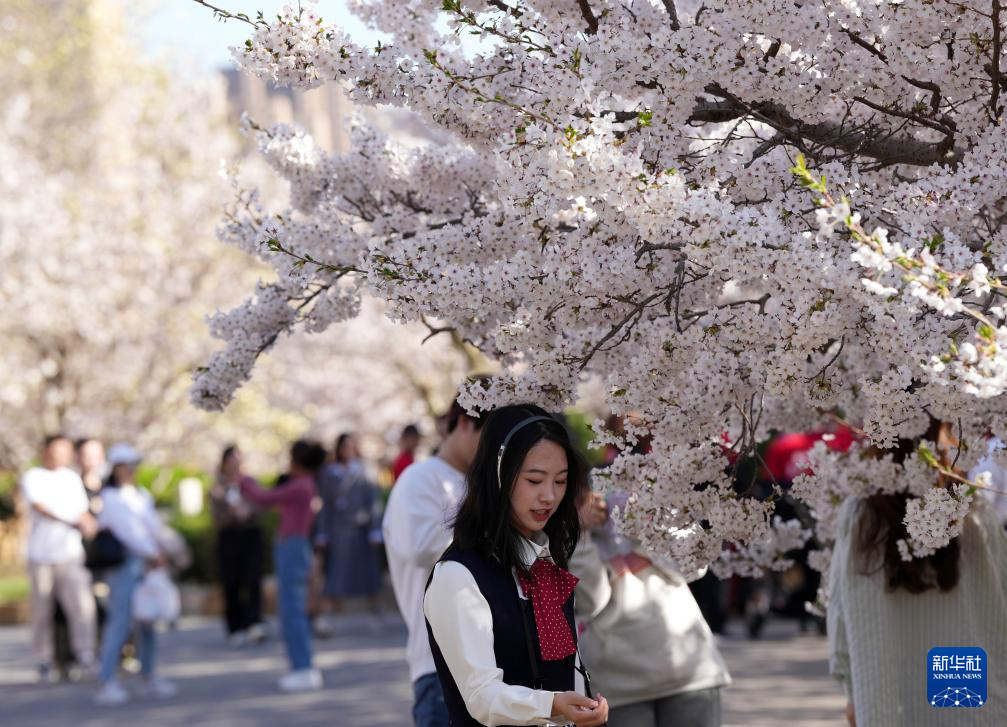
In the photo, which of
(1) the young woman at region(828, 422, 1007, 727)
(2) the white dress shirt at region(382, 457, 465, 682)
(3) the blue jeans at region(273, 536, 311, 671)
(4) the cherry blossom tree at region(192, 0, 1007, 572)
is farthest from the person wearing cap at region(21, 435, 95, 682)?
(1) the young woman at region(828, 422, 1007, 727)

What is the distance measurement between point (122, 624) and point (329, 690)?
5.22 ft

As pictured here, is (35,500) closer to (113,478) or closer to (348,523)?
(113,478)

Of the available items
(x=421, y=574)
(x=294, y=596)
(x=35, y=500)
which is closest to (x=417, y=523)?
(x=421, y=574)

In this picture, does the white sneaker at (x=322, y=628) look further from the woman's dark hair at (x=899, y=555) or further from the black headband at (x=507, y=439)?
the black headband at (x=507, y=439)

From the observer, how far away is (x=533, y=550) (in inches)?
136

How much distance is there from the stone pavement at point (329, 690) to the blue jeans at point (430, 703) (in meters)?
4.67

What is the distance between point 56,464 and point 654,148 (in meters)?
9.68

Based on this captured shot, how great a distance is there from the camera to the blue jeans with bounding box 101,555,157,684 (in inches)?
447

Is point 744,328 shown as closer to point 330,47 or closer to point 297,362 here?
point 330,47

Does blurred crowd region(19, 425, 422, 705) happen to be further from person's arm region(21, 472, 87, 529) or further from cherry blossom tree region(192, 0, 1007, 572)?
cherry blossom tree region(192, 0, 1007, 572)

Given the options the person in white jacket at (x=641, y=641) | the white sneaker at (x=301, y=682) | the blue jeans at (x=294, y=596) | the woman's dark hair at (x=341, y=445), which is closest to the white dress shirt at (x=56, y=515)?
the blue jeans at (x=294, y=596)

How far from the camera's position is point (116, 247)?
84.8 ft

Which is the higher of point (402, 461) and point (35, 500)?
point (402, 461)

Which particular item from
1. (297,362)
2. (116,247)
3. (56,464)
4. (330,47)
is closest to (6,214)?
(116,247)
